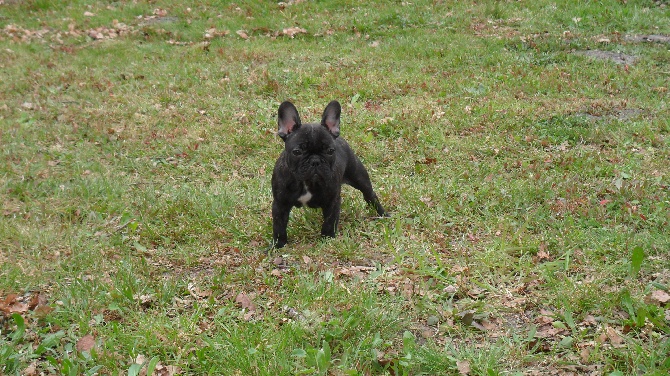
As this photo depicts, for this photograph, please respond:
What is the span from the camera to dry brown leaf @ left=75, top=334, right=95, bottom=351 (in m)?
4.57

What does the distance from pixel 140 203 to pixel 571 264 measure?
5029mm

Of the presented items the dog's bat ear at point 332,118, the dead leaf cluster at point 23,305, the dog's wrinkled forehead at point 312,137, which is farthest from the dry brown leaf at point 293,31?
the dead leaf cluster at point 23,305

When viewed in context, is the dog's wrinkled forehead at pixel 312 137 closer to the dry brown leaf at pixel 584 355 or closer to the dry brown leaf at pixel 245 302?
the dry brown leaf at pixel 245 302

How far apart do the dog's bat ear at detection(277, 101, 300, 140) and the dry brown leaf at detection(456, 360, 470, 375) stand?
2947 mm

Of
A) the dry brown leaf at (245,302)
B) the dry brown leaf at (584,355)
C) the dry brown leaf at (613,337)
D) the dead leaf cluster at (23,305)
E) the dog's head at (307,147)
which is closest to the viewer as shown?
the dry brown leaf at (584,355)

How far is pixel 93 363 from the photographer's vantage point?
14.4 ft

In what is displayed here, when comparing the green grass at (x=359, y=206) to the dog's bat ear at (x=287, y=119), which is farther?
the dog's bat ear at (x=287, y=119)

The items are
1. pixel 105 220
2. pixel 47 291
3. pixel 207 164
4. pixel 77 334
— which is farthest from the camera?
pixel 207 164

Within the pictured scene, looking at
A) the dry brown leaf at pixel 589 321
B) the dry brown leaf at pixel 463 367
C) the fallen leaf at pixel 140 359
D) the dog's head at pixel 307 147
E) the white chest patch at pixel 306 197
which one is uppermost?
the dog's head at pixel 307 147

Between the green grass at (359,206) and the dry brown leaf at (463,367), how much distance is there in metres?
0.02

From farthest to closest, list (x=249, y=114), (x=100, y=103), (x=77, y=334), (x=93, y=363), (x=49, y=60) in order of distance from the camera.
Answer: (x=49, y=60), (x=100, y=103), (x=249, y=114), (x=77, y=334), (x=93, y=363)

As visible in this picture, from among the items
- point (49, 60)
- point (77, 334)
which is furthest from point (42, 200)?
point (49, 60)

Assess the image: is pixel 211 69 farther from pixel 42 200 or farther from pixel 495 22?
pixel 495 22

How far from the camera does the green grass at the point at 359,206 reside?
4.57 meters
